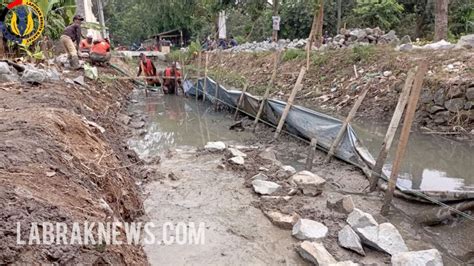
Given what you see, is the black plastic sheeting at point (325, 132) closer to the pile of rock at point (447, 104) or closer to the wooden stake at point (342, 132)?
the wooden stake at point (342, 132)

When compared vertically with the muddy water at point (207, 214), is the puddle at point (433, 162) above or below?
below

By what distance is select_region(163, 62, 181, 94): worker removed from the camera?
45.1 feet

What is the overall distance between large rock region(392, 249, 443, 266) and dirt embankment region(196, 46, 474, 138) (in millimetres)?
5280

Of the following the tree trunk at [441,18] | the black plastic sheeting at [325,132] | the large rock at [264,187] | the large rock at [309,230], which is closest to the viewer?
the large rock at [309,230]

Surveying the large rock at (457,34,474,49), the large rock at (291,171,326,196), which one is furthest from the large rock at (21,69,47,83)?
the large rock at (457,34,474,49)

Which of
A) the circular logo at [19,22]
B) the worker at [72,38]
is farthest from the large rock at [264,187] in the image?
the worker at [72,38]

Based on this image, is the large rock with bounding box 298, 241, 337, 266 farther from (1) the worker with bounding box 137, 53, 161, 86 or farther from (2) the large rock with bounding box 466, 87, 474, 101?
(1) the worker with bounding box 137, 53, 161, 86

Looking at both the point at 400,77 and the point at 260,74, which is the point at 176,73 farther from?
the point at 400,77

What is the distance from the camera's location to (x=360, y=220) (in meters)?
4.16

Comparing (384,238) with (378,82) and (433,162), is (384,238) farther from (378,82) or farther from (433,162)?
(378,82)

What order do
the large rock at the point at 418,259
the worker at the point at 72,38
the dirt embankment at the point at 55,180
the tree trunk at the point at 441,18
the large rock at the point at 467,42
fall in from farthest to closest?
the tree trunk at the point at 441,18, the worker at the point at 72,38, the large rock at the point at 467,42, the large rock at the point at 418,259, the dirt embankment at the point at 55,180

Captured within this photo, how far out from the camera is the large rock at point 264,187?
5.16m

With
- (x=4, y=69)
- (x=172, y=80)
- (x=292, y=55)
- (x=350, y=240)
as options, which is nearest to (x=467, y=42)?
(x=292, y=55)

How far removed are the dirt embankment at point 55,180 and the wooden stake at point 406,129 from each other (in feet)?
9.38
